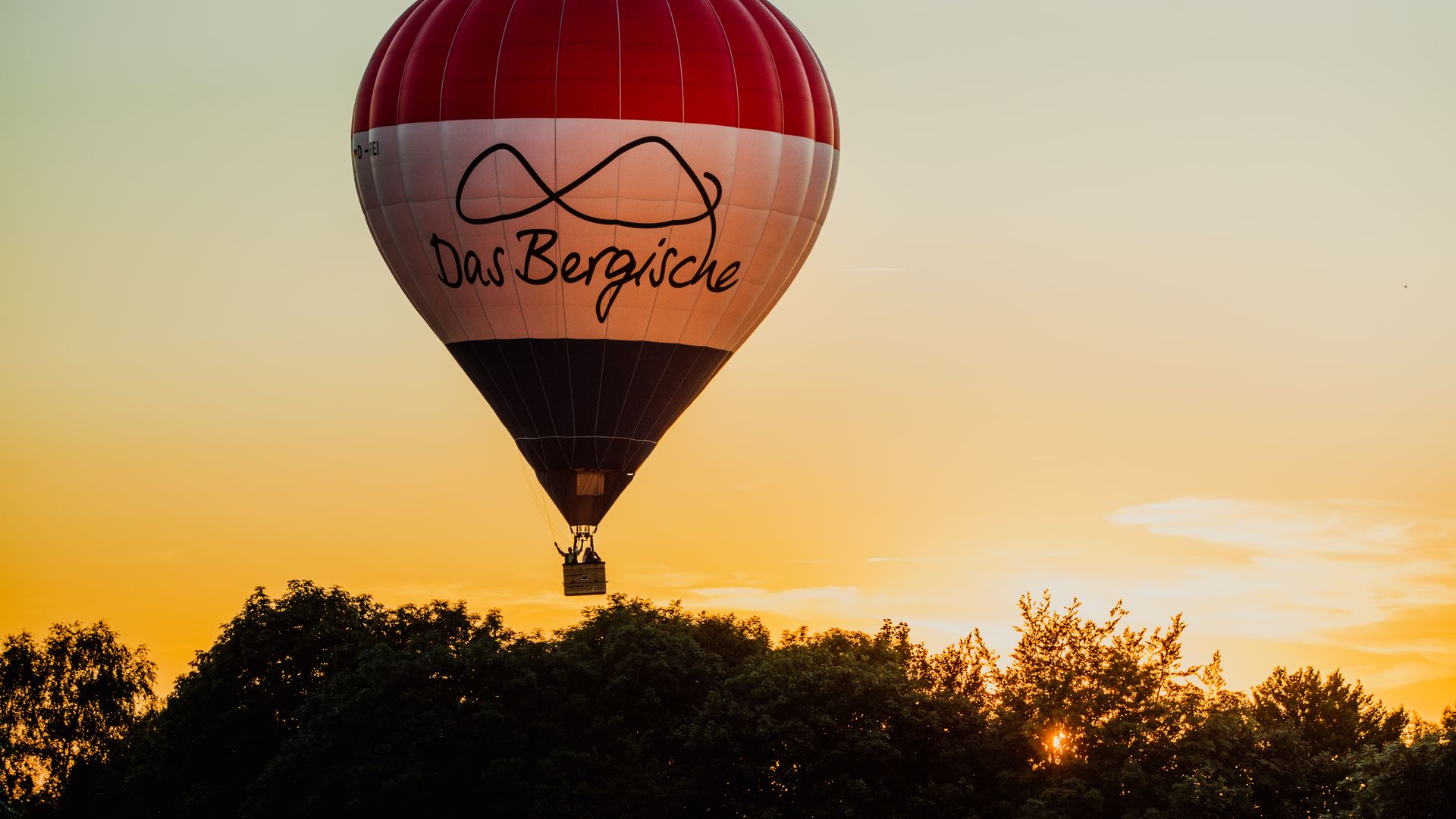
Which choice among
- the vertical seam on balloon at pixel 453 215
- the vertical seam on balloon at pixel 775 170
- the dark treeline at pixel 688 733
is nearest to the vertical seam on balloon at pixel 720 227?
the vertical seam on balloon at pixel 775 170

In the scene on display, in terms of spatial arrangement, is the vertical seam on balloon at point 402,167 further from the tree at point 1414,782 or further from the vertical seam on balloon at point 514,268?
the tree at point 1414,782

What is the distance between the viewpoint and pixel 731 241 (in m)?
37.1

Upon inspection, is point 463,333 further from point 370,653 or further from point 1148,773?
point 1148,773

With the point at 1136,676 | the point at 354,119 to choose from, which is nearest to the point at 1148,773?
the point at 1136,676

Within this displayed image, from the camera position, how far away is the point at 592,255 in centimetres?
3634

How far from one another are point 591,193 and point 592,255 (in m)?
1.27

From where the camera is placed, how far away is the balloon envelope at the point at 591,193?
3575 cm

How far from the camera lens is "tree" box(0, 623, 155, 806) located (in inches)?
2430

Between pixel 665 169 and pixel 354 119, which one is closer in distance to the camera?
pixel 665 169

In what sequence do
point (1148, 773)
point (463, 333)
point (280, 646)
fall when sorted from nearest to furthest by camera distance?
1. point (463, 333)
2. point (1148, 773)
3. point (280, 646)

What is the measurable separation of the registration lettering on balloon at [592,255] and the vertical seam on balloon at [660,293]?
0.62 ft

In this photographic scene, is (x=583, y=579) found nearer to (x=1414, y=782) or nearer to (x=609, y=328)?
(x=609, y=328)

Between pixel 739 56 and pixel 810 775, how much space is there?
16.2m

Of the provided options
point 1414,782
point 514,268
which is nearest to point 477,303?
point 514,268
